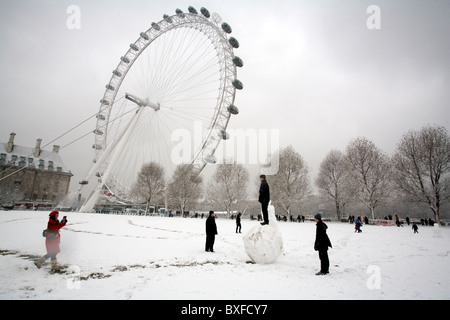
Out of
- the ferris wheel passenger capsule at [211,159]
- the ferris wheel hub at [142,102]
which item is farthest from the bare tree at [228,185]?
the ferris wheel hub at [142,102]

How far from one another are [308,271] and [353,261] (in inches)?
113

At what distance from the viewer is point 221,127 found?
1271 inches

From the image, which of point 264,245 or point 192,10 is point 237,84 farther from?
point 264,245

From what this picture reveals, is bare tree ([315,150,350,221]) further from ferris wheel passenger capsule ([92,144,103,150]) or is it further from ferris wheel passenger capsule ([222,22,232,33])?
ferris wheel passenger capsule ([92,144,103,150])

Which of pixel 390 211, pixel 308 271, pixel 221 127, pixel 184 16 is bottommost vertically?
pixel 390 211

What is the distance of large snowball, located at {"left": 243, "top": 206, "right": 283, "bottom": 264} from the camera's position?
7.16 metres

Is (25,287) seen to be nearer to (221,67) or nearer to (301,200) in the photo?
(221,67)

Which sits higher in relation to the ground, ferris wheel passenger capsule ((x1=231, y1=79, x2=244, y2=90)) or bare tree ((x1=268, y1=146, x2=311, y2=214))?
ferris wheel passenger capsule ((x1=231, y1=79, x2=244, y2=90))

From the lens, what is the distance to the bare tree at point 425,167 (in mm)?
29562

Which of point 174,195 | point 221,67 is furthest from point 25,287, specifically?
point 174,195

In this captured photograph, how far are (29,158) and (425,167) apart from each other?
106 m

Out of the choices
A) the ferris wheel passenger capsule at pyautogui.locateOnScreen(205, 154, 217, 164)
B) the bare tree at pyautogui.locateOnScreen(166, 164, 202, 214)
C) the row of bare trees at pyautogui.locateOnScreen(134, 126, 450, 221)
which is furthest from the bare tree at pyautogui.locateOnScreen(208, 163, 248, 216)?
the ferris wheel passenger capsule at pyautogui.locateOnScreen(205, 154, 217, 164)

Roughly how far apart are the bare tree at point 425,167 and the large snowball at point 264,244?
35747mm

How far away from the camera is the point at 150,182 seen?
53.0 m
